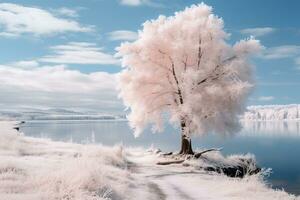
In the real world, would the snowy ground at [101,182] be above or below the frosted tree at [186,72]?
below

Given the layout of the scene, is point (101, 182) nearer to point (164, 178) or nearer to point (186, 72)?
point (164, 178)

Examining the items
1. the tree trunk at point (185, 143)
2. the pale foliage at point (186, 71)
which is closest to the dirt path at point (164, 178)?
the tree trunk at point (185, 143)

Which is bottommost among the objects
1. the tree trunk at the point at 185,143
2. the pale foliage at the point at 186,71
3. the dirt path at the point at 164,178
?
the dirt path at the point at 164,178

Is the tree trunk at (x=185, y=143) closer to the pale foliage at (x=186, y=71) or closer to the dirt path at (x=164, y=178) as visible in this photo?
the pale foliage at (x=186, y=71)

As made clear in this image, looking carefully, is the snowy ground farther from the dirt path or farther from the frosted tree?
the frosted tree

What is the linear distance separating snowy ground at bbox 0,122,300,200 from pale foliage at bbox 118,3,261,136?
220 inches

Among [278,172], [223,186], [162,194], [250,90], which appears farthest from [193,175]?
[278,172]

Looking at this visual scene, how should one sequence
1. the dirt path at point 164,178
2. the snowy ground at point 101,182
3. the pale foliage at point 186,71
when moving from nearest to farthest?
the snowy ground at point 101,182
the dirt path at point 164,178
the pale foliage at point 186,71

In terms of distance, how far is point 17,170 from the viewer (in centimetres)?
1516

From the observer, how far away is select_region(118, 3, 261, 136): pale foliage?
3272 centimetres

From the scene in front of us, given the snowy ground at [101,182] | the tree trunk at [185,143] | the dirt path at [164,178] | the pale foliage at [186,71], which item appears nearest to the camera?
the snowy ground at [101,182]

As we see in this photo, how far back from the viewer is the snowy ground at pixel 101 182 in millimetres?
12523

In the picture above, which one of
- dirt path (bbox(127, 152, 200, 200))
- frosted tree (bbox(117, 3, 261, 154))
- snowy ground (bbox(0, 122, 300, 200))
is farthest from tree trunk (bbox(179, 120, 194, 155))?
snowy ground (bbox(0, 122, 300, 200))

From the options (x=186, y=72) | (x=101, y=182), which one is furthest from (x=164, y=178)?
(x=186, y=72)
